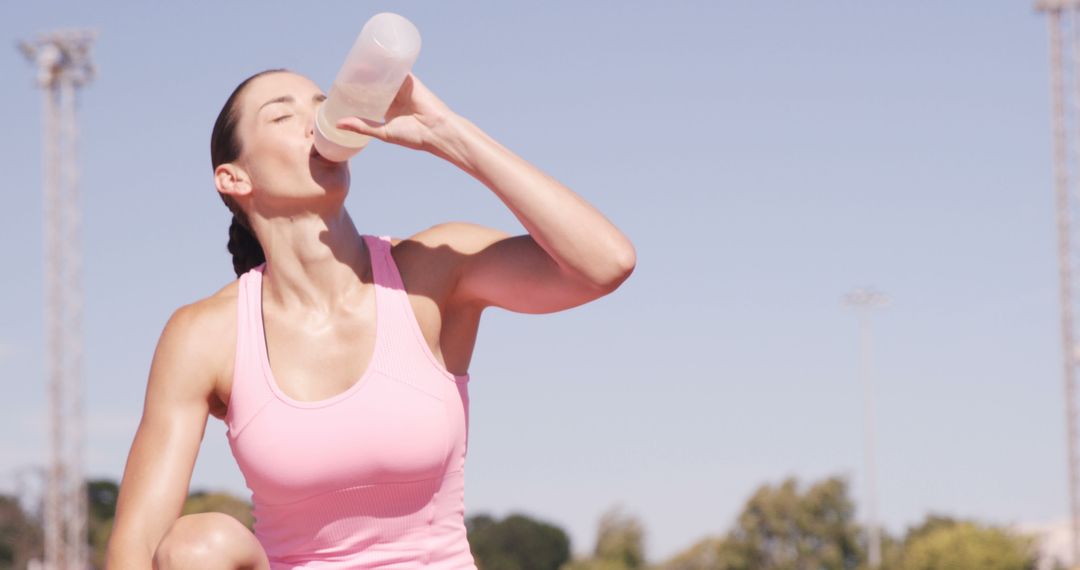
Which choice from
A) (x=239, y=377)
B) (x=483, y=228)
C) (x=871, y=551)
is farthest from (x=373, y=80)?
(x=871, y=551)

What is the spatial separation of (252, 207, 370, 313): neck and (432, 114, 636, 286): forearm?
44 cm

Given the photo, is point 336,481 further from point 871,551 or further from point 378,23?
point 871,551

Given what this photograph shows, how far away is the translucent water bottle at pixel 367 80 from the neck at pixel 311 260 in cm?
23

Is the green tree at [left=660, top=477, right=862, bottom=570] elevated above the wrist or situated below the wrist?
above

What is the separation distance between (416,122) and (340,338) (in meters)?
0.60

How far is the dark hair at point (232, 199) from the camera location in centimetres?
409

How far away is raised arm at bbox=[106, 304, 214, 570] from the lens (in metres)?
3.75

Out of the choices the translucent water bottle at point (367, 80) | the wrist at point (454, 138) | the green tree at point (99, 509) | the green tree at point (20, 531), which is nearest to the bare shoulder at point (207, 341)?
the translucent water bottle at point (367, 80)

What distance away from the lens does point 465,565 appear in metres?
3.96

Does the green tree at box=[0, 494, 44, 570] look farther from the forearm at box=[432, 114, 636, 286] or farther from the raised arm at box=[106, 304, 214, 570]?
the forearm at box=[432, 114, 636, 286]

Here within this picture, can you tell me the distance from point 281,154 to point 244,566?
3.85 feet

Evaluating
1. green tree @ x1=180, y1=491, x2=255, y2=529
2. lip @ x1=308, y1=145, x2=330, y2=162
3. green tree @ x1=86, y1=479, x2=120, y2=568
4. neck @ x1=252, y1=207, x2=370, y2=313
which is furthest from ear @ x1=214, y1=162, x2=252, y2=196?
green tree @ x1=86, y1=479, x2=120, y2=568

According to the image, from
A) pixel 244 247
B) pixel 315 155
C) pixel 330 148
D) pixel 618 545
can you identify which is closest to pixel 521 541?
pixel 618 545

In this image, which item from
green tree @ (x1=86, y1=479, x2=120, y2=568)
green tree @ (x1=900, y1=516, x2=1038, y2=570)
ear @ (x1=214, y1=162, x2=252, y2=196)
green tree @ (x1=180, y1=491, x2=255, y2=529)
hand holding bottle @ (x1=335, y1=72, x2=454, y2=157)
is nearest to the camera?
hand holding bottle @ (x1=335, y1=72, x2=454, y2=157)
